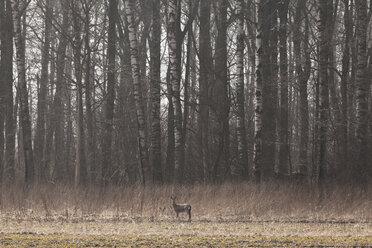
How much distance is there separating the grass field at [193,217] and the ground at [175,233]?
0.6 inches

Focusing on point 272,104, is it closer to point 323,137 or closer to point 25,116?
point 323,137

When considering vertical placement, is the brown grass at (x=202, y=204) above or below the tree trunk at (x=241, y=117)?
below

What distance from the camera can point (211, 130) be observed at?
25328 mm

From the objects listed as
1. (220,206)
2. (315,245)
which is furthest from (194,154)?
(315,245)

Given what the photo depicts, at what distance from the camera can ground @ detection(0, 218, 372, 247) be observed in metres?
9.73

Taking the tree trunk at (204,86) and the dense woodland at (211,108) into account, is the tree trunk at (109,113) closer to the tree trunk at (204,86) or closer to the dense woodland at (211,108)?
the dense woodland at (211,108)

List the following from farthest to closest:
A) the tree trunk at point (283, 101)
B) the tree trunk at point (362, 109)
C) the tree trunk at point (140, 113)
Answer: the tree trunk at point (283, 101)
the tree trunk at point (140, 113)
the tree trunk at point (362, 109)

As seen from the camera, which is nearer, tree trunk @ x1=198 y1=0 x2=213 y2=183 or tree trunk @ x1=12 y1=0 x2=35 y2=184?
tree trunk @ x1=198 y1=0 x2=213 y2=183

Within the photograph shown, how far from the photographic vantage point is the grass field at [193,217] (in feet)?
33.1

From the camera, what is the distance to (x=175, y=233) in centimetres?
1123

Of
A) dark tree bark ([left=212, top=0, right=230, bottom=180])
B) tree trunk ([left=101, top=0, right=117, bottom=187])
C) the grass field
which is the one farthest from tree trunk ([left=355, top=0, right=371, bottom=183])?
tree trunk ([left=101, top=0, right=117, bottom=187])

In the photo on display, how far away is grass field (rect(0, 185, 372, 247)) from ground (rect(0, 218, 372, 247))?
16mm

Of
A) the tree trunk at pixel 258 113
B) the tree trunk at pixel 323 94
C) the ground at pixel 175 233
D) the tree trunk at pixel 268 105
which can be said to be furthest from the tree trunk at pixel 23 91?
the tree trunk at pixel 323 94

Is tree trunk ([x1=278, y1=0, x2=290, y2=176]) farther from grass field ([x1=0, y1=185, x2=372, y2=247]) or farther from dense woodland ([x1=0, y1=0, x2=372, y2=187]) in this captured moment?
grass field ([x1=0, y1=185, x2=372, y2=247])
